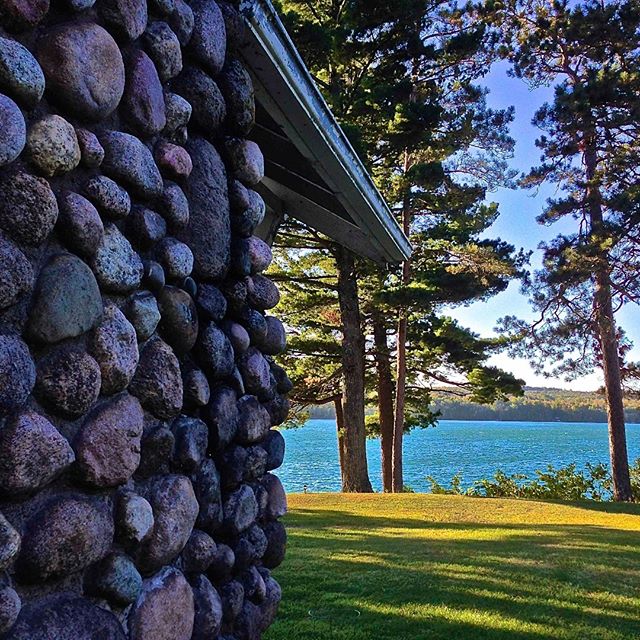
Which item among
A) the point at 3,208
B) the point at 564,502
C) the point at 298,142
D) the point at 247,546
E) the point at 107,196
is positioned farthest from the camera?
the point at 564,502

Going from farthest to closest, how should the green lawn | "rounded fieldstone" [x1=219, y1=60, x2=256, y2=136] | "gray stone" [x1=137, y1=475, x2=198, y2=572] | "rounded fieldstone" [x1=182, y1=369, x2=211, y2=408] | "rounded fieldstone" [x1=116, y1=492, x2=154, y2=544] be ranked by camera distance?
the green lawn
"rounded fieldstone" [x1=219, y1=60, x2=256, y2=136]
"rounded fieldstone" [x1=182, y1=369, x2=211, y2=408]
"gray stone" [x1=137, y1=475, x2=198, y2=572]
"rounded fieldstone" [x1=116, y1=492, x2=154, y2=544]

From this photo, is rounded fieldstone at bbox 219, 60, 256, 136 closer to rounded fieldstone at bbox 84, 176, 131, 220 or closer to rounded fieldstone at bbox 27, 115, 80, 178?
rounded fieldstone at bbox 84, 176, 131, 220

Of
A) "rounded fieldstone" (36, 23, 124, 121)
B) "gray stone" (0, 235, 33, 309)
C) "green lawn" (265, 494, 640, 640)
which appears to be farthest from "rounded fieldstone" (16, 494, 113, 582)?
"green lawn" (265, 494, 640, 640)

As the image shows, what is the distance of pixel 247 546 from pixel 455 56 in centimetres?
1339

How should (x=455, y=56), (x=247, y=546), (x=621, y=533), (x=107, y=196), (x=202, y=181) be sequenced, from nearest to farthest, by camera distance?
(x=107, y=196) → (x=202, y=181) → (x=247, y=546) → (x=621, y=533) → (x=455, y=56)

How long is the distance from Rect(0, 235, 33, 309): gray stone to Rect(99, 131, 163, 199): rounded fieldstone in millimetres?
425

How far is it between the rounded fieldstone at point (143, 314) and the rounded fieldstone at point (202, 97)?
713 mm

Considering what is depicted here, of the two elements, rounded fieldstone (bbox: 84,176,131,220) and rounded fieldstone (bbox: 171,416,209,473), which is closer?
rounded fieldstone (bbox: 84,176,131,220)

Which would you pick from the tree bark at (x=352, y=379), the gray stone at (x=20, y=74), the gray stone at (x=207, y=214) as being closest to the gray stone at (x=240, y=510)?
the gray stone at (x=207, y=214)

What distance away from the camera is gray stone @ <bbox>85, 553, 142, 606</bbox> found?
4.72 ft

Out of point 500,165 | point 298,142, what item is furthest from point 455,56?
point 298,142

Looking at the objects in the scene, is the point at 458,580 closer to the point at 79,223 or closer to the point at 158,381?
the point at 158,381

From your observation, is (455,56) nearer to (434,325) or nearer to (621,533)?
(434,325)

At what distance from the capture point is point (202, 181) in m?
2.07
